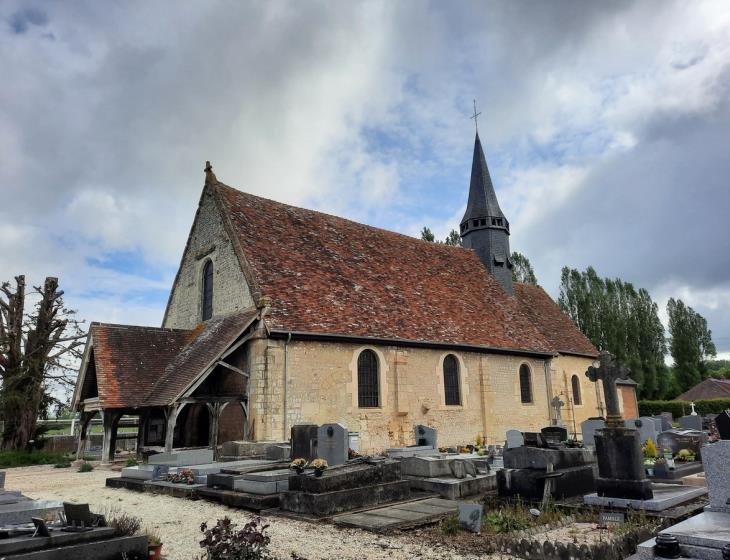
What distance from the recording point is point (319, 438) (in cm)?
1068

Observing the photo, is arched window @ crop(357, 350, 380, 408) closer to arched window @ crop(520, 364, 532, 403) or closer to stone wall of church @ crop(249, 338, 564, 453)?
stone wall of church @ crop(249, 338, 564, 453)

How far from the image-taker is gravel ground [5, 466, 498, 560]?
5.97 m

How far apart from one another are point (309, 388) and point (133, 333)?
633 centimetres

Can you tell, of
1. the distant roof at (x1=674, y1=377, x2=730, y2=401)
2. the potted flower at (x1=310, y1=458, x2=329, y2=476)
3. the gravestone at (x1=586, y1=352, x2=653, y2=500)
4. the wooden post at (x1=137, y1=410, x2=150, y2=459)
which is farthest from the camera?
the distant roof at (x1=674, y1=377, x2=730, y2=401)

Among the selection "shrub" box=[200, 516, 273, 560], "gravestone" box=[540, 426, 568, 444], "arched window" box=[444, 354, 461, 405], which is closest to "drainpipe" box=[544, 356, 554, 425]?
"arched window" box=[444, 354, 461, 405]

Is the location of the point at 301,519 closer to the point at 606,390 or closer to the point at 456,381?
the point at 606,390

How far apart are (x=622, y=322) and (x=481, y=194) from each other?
1852 centimetres

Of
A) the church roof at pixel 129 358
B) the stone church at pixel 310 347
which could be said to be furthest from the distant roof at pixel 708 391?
the church roof at pixel 129 358

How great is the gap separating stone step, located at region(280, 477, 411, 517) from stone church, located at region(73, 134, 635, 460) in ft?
18.8

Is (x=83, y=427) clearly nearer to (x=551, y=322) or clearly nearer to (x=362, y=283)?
(x=362, y=283)

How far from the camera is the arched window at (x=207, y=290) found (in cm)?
1848

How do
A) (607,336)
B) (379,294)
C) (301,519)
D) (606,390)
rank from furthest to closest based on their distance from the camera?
(607,336) < (379,294) < (606,390) < (301,519)

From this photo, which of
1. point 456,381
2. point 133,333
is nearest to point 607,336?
point 456,381

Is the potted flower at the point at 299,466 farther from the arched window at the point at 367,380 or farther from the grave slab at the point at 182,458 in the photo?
the arched window at the point at 367,380
